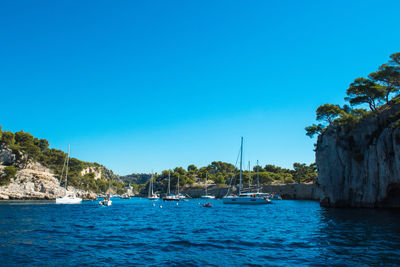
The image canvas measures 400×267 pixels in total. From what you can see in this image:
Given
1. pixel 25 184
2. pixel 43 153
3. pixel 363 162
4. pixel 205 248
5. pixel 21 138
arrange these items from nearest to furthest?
pixel 205 248
pixel 363 162
pixel 25 184
pixel 21 138
pixel 43 153

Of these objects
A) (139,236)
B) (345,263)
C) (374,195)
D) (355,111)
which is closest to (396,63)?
(355,111)

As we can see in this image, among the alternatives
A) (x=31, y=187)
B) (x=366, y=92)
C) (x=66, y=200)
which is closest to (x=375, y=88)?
(x=366, y=92)

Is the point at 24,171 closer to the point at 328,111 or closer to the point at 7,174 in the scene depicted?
the point at 7,174

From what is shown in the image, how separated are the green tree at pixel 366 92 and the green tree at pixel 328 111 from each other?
19.4 metres

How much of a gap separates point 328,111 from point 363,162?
95.2 ft

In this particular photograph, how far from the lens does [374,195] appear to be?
1762 inches

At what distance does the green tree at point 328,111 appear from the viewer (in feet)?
240

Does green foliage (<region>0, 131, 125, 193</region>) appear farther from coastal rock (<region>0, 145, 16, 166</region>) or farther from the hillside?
coastal rock (<region>0, 145, 16, 166</region>)

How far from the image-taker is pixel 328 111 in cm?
7362

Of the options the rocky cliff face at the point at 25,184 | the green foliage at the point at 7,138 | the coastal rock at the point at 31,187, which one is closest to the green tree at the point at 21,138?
the green foliage at the point at 7,138

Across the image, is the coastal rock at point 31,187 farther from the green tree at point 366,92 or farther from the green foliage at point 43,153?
the green tree at point 366,92

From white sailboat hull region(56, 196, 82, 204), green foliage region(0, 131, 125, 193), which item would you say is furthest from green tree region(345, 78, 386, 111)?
green foliage region(0, 131, 125, 193)

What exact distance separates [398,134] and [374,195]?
1152 cm

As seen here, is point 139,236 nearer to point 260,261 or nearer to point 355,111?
point 260,261
